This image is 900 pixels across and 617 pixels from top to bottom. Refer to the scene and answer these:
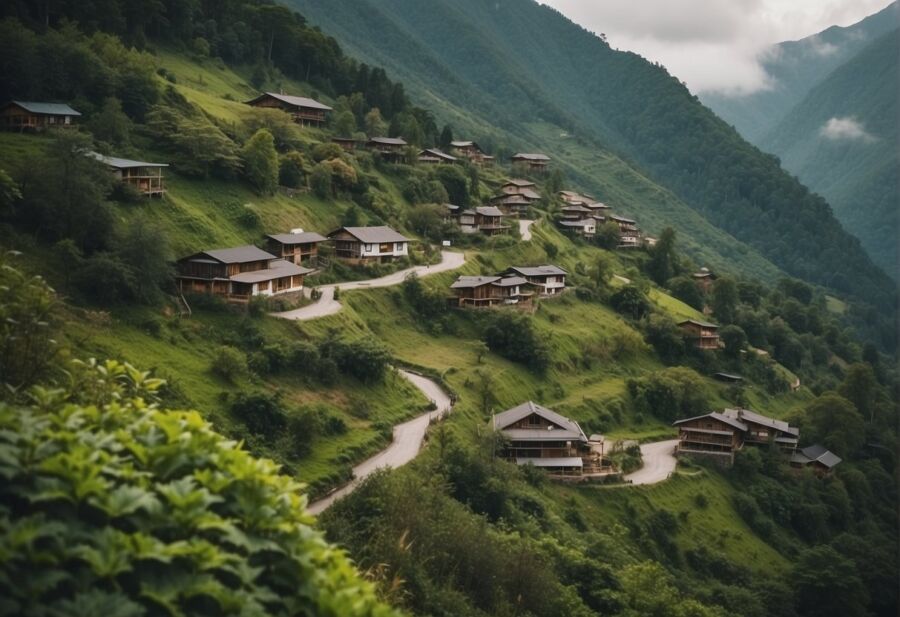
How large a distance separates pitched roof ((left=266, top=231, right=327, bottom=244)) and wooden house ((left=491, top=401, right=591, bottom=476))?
19431 mm

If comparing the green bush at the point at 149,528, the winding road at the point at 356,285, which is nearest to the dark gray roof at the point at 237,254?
the winding road at the point at 356,285

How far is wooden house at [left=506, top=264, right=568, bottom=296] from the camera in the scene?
69.6m

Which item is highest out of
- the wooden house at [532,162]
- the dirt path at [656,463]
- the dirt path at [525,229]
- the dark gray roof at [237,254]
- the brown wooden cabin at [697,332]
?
the wooden house at [532,162]

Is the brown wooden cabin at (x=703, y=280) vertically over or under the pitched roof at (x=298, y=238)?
under

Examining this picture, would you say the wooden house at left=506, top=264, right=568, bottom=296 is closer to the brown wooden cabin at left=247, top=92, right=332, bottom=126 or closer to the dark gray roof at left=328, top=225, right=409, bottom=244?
the dark gray roof at left=328, top=225, right=409, bottom=244

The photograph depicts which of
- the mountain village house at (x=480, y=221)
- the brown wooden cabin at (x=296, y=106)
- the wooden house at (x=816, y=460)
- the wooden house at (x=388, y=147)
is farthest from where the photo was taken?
the wooden house at (x=388, y=147)

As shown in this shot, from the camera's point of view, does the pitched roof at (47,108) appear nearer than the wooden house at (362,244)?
Yes

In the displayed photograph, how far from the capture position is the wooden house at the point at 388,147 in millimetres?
85562

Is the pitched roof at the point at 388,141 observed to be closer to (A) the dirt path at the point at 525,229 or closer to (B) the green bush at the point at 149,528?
(A) the dirt path at the point at 525,229

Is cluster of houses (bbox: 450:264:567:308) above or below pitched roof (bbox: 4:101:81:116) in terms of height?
below

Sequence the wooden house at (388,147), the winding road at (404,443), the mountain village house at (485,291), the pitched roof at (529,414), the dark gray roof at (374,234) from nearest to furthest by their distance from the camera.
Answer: the winding road at (404,443), the pitched roof at (529,414), the dark gray roof at (374,234), the mountain village house at (485,291), the wooden house at (388,147)

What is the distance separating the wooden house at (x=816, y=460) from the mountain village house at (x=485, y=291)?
26594 mm

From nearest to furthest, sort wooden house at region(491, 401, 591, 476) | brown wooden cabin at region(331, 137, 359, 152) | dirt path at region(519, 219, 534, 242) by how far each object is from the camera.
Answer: wooden house at region(491, 401, 591, 476) < brown wooden cabin at region(331, 137, 359, 152) < dirt path at region(519, 219, 534, 242)

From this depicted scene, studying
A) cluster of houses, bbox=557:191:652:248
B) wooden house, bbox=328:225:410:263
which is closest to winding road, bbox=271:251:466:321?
wooden house, bbox=328:225:410:263
